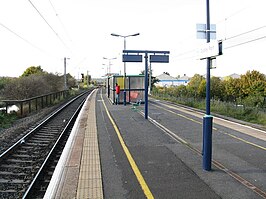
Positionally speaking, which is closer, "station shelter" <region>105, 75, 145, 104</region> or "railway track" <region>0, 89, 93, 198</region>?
"railway track" <region>0, 89, 93, 198</region>

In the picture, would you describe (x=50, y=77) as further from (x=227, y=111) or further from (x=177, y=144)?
(x=177, y=144)

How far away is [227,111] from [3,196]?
15.2 m

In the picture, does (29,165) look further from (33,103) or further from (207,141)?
(33,103)

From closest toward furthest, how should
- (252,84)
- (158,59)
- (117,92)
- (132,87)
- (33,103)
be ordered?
1. (158,59)
2. (117,92)
3. (33,103)
4. (132,87)
5. (252,84)

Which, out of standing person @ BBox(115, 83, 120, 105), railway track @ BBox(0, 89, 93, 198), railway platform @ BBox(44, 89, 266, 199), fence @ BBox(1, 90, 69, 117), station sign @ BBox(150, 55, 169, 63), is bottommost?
railway track @ BBox(0, 89, 93, 198)

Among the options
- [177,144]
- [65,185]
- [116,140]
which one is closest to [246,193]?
[65,185]

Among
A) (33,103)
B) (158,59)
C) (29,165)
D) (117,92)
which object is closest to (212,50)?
(29,165)

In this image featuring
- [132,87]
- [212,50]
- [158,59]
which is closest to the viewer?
[212,50]

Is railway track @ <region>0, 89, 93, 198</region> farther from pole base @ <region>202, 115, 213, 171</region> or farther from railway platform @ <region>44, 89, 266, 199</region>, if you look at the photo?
pole base @ <region>202, 115, 213, 171</region>

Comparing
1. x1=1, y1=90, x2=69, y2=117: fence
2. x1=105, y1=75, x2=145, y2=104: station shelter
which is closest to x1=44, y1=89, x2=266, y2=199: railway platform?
x1=1, y1=90, x2=69, y2=117: fence

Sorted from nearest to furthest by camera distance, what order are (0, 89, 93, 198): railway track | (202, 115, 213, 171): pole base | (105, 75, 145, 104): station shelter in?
1. (0, 89, 93, 198): railway track
2. (202, 115, 213, 171): pole base
3. (105, 75, 145, 104): station shelter

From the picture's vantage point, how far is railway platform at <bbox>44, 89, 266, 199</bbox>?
17.4ft

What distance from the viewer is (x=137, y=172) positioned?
647 centimetres

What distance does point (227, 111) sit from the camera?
60.2ft
